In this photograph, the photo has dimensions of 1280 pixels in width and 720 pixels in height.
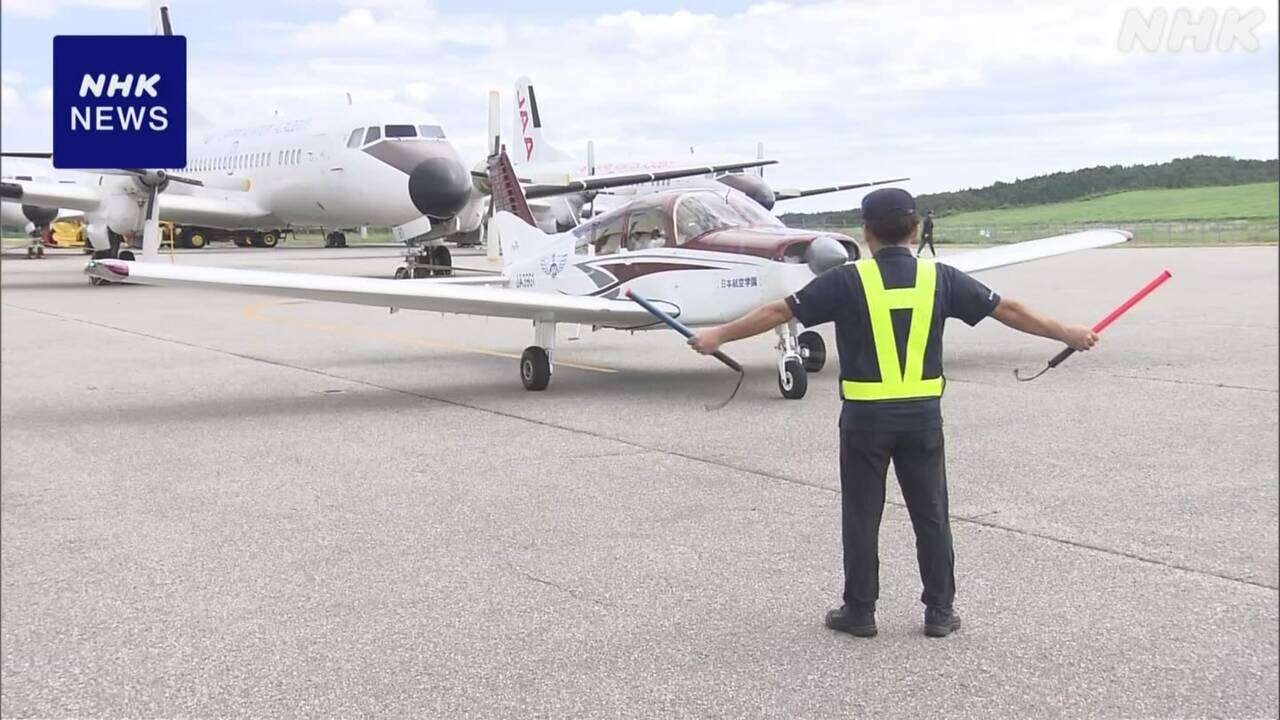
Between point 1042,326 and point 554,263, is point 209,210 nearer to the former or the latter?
point 554,263

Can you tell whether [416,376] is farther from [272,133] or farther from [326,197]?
[326,197]

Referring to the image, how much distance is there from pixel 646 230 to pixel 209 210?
1316 cm

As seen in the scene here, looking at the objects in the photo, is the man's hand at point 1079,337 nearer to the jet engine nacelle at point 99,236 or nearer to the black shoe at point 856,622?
the black shoe at point 856,622

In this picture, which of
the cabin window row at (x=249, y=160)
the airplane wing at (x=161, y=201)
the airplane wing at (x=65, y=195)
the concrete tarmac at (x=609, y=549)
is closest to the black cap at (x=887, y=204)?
the concrete tarmac at (x=609, y=549)

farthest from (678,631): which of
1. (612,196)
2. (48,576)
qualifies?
(612,196)

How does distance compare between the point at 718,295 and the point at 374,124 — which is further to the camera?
the point at 374,124

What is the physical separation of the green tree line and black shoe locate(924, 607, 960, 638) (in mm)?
1559

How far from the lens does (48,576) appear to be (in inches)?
203

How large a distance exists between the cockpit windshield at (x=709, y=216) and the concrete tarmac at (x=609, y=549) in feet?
5.34

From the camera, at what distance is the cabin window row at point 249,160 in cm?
1725

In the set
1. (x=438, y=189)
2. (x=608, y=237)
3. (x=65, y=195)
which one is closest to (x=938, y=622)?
(x=608, y=237)

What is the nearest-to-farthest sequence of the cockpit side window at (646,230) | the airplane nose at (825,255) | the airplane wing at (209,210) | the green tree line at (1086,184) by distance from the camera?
the green tree line at (1086,184), the airplane nose at (825,255), the cockpit side window at (646,230), the airplane wing at (209,210)

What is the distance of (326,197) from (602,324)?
1316 cm

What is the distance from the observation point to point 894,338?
11.5 ft
